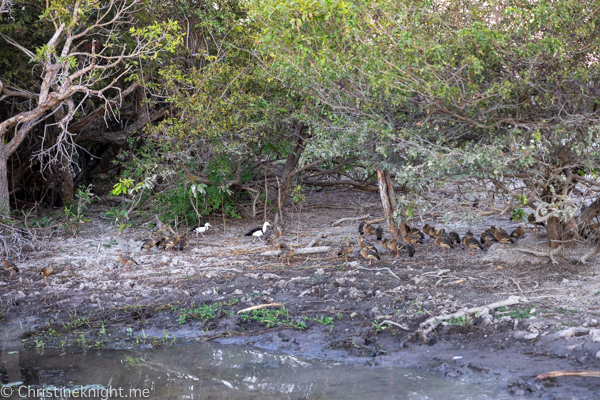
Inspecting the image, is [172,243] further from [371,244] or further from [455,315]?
[455,315]

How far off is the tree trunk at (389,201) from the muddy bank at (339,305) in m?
0.50

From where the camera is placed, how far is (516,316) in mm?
6930

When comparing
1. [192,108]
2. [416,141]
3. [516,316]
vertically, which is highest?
[192,108]

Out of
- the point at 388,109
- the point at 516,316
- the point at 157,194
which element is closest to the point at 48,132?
the point at 157,194

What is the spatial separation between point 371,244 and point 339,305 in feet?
10.1

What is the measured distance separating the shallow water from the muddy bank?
0.71 feet

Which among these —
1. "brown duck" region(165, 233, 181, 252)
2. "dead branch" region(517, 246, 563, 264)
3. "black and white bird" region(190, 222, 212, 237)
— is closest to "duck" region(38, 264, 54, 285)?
"brown duck" region(165, 233, 181, 252)

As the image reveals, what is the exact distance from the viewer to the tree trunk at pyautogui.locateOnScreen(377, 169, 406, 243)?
1059 cm

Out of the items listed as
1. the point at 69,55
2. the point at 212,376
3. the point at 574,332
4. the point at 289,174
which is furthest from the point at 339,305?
the point at 69,55

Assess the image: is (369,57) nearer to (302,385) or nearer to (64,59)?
(302,385)

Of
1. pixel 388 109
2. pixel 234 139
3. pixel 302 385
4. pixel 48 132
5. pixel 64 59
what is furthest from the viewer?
pixel 48 132

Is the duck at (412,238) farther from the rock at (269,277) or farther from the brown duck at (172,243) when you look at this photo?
the brown duck at (172,243)

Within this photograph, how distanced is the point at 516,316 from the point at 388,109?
10.7 ft

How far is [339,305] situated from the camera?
790 cm
